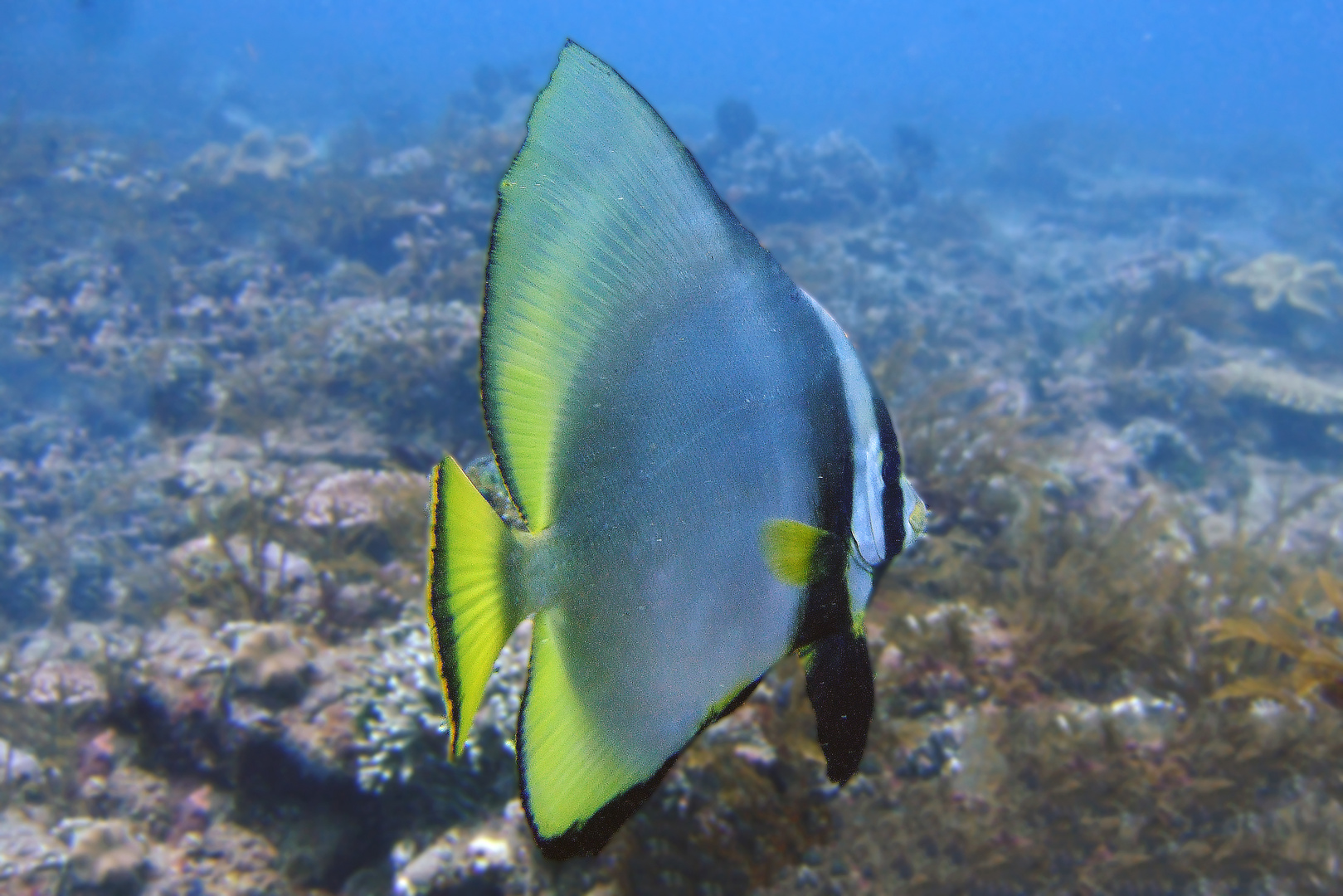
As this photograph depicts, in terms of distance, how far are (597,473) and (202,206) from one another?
18969mm

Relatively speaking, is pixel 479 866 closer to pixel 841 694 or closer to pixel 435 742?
pixel 435 742

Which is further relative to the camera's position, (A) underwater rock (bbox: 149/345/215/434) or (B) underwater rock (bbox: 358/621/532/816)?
(A) underwater rock (bbox: 149/345/215/434)

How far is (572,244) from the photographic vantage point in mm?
612

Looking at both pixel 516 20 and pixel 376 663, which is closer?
pixel 376 663

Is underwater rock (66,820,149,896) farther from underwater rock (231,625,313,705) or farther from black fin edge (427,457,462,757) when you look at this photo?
black fin edge (427,457,462,757)

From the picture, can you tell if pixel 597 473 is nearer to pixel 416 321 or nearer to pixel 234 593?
pixel 234 593

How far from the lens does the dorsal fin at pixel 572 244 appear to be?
604 millimetres

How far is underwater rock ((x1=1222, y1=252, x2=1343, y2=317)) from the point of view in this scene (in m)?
12.0

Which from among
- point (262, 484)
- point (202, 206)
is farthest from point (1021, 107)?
point (262, 484)

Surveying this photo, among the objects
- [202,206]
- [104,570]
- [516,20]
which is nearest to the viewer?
[104,570]

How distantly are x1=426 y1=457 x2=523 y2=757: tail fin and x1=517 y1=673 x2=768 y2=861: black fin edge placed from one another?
6 cm

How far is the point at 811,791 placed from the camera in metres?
2.74

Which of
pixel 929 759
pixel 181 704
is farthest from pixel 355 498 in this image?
pixel 929 759

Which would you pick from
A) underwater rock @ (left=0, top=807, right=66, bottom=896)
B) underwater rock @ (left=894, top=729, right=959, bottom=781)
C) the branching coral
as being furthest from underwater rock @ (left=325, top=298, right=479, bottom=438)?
the branching coral
